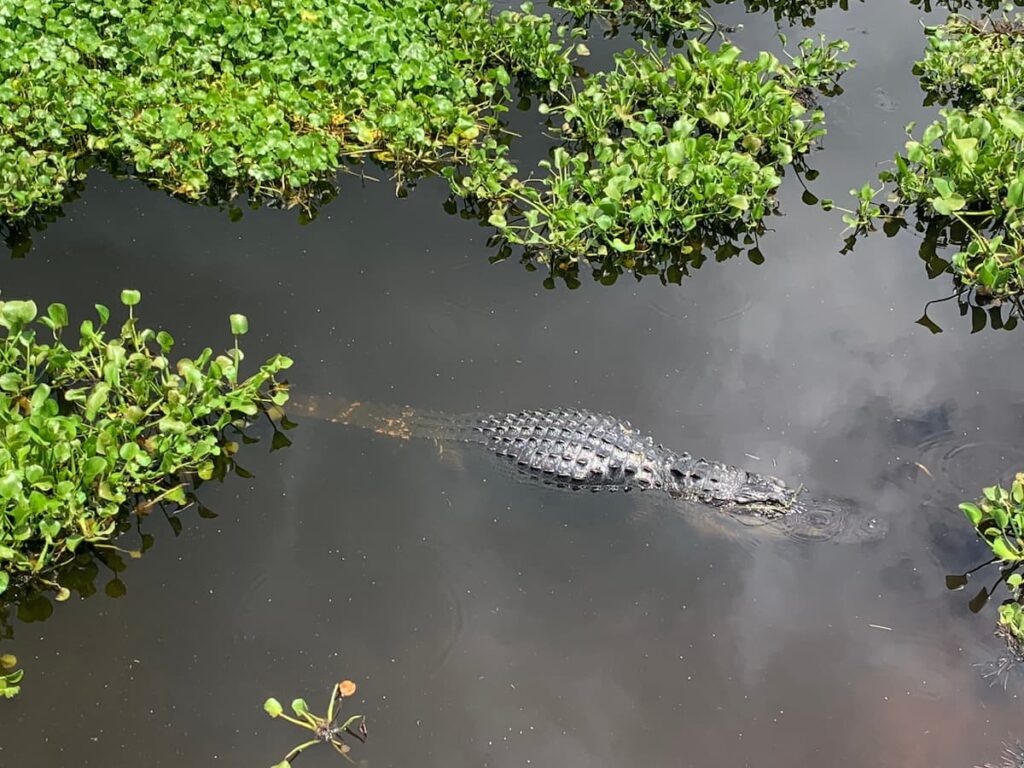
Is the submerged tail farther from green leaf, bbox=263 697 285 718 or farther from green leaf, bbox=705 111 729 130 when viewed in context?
green leaf, bbox=705 111 729 130

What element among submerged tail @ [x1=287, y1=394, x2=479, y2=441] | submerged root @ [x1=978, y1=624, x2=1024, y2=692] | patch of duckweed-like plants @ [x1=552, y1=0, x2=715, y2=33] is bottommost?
submerged root @ [x1=978, y1=624, x2=1024, y2=692]

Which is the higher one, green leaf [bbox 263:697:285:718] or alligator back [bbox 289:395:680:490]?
alligator back [bbox 289:395:680:490]

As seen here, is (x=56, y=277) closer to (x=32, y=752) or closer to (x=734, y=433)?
(x=32, y=752)

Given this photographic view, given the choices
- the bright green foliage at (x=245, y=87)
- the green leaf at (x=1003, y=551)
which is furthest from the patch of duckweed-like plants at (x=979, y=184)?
the bright green foliage at (x=245, y=87)

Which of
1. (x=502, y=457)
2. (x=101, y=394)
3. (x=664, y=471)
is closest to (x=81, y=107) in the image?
(x=101, y=394)

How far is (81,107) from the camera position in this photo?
513 cm

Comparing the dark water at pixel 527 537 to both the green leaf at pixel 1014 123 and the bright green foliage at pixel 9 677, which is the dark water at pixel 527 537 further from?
the green leaf at pixel 1014 123

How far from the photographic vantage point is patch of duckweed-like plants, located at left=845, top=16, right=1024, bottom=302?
4.84 meters

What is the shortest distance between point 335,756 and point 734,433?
242 cm

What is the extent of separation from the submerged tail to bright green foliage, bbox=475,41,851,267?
4.41 feet

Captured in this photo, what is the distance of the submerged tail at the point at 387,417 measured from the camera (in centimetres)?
426

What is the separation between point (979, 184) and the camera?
5.02 metres

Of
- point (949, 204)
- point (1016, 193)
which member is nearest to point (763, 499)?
point (949, 204)

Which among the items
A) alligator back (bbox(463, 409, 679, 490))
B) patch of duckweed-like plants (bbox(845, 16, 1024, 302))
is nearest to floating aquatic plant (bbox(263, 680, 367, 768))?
alligator back (bbox(463, 409, 679, 490))
